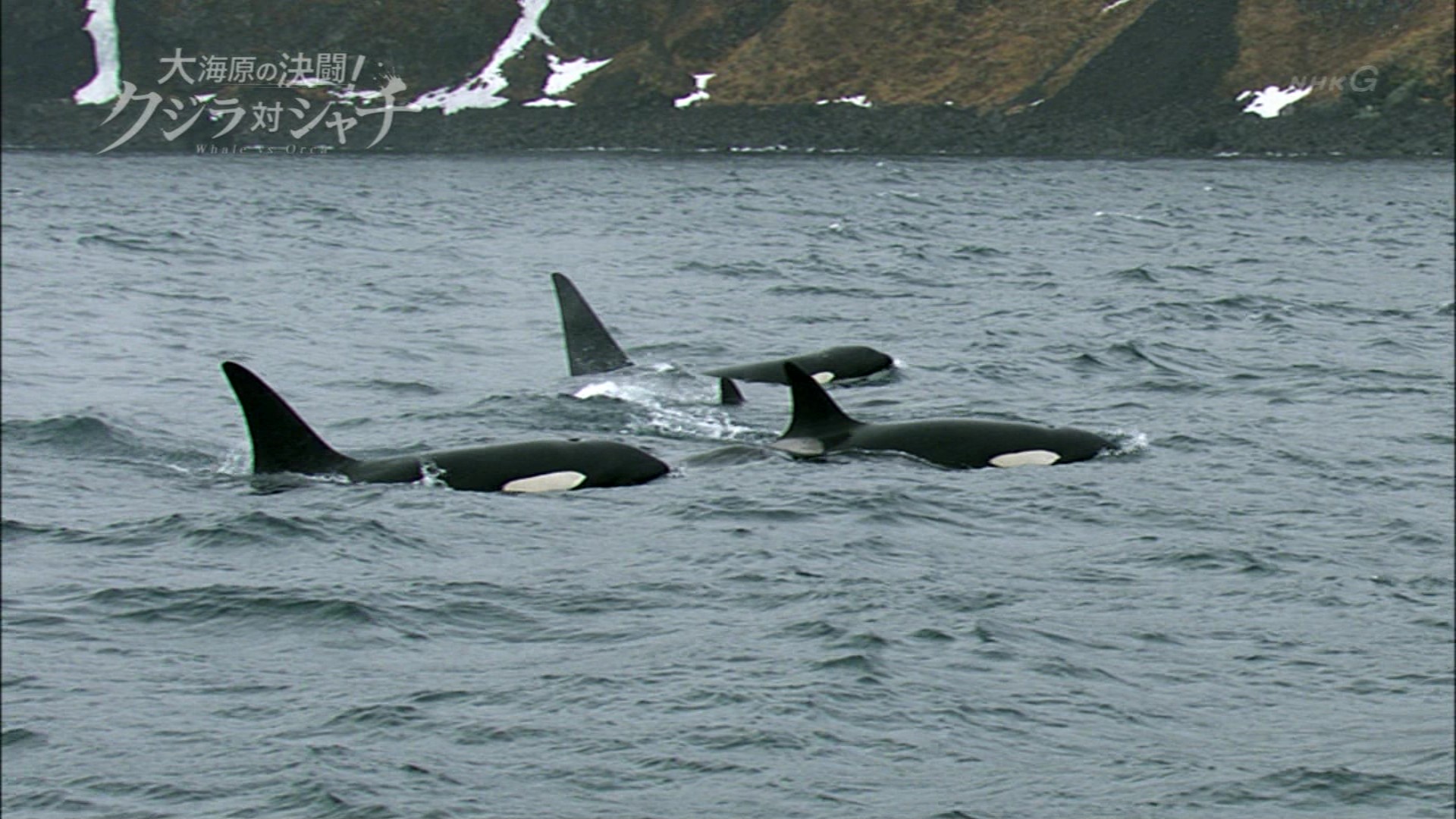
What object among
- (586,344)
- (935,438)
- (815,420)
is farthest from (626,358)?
(935,438)

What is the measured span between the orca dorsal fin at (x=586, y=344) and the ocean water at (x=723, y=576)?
72 cm

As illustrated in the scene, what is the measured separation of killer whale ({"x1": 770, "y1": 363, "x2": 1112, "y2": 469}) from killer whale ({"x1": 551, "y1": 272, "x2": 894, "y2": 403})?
15.6 ft

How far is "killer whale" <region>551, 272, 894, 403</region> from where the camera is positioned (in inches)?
948

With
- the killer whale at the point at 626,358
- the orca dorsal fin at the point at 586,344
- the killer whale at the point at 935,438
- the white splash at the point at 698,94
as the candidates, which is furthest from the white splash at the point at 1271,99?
the killer whale at the point at 935,438

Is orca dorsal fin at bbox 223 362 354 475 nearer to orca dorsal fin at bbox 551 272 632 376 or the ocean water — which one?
the ocean water

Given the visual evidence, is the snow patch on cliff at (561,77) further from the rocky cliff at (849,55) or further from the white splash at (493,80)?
the white splash at (493,80)

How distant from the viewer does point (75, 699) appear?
10.1 metres

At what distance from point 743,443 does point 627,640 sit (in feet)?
23.8

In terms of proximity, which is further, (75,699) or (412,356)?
(412,356)

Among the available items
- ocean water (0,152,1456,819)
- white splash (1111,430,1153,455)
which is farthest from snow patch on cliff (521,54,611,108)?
white splash (1111,430,1153,455)

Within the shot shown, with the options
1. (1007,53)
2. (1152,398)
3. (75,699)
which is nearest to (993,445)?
(1152,398)

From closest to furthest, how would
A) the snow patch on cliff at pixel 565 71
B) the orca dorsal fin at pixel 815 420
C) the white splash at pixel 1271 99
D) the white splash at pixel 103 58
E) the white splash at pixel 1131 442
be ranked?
the orca dorsal fin at pixel 815 420, the white splash at pixel 1131 442, the white splash at pixel 103 58, the white splash at pixel 1271 99, the snow patch on cliff at pixel 565 71

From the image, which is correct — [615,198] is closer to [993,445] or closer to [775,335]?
[775,335]

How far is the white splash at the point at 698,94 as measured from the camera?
419ft
